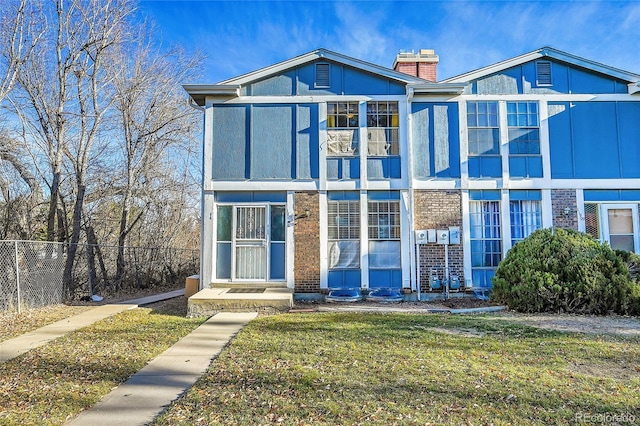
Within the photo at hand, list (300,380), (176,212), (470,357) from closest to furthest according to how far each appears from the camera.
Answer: (300,380)
(470,357)
(176,212)

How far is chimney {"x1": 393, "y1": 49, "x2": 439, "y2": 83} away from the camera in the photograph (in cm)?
1152

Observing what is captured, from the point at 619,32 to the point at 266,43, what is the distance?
9955mm

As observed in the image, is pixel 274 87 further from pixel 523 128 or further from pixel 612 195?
pixel 612 195

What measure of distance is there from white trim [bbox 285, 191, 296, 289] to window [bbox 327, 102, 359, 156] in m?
1.57

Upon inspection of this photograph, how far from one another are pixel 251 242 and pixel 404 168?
421cm

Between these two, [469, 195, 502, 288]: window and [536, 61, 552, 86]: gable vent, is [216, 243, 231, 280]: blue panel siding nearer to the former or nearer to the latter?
[469, 195, 502, 288]: window

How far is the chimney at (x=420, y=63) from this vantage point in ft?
37.8

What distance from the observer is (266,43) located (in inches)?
518

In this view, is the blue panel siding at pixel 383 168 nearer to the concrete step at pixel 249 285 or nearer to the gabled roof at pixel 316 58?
the gabled roof at pixel 316 58

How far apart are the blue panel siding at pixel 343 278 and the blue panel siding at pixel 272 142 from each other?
2.62m

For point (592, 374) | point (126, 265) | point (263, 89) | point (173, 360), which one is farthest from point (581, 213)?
point (126, 265)

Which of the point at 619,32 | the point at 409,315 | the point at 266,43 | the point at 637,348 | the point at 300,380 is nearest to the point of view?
the point at 300,380

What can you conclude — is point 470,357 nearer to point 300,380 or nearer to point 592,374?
point 592,374

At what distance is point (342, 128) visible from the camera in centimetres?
1034
